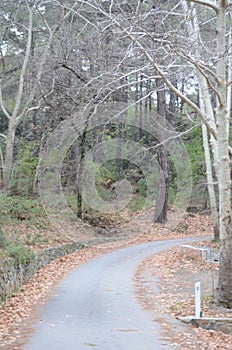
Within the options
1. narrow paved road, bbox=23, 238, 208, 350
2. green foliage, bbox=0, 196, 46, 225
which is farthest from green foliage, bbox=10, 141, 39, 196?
narrow paved road, bbox=23, 238, 208, 350

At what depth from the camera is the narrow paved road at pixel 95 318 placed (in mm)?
7664

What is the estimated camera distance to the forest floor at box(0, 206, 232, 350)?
8359 mm

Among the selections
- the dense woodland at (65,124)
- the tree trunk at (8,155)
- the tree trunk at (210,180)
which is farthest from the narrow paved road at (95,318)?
the tree trunk at (8,155)

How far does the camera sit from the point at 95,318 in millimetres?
9500

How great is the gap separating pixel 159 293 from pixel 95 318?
3.51 meters

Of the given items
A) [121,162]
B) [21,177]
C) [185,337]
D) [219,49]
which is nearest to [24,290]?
[185,337]

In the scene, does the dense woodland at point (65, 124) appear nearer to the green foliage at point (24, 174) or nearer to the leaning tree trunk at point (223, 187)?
the green foliage at point (24, 174)

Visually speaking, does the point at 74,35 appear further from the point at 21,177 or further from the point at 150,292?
the point at 150,292

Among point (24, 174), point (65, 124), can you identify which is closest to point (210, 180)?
point (65, 124)

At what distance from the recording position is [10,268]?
41.4ft

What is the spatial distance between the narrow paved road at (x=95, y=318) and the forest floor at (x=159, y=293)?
0.29m

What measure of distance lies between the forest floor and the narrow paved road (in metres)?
0.29

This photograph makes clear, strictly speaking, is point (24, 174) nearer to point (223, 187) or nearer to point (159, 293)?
point (159, 293)

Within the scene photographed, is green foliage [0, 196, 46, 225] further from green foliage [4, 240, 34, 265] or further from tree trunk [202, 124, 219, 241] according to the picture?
tree trunk [202, 124, 219, 241]
